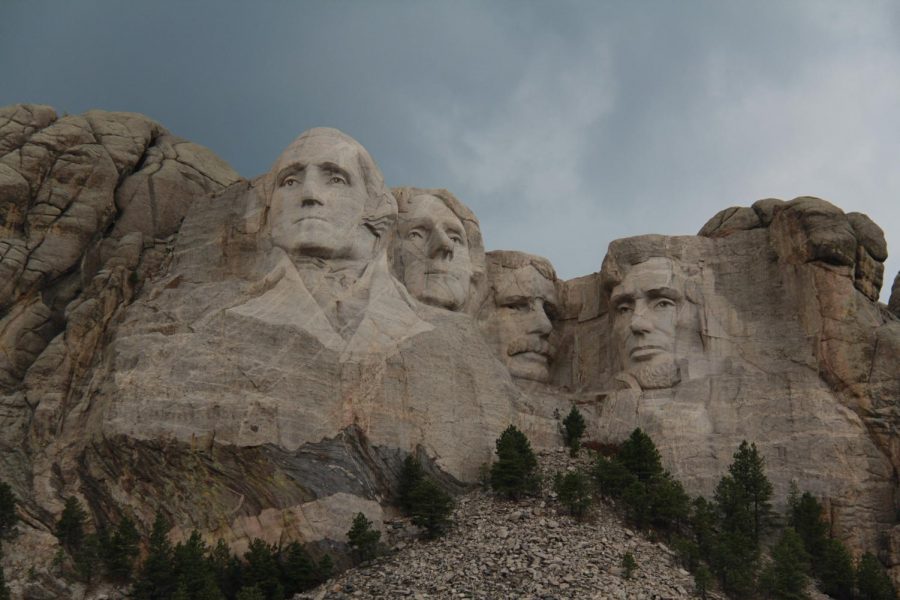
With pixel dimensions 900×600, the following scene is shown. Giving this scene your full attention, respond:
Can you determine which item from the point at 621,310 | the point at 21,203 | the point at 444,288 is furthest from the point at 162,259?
the point at 621,310

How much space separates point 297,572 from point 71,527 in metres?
4.71

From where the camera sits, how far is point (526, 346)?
46.8m

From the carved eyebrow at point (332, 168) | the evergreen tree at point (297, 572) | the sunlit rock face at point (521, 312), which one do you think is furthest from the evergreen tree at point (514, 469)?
the carved eyebrow at point (332, 168)

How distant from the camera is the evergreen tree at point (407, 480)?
39969 millimetres

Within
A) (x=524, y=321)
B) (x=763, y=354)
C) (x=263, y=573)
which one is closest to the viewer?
(x=263, y=573)

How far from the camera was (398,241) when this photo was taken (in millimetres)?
45688

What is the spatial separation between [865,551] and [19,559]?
1724cm

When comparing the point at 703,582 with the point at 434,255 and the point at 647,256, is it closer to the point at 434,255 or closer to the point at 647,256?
the point at 647,256

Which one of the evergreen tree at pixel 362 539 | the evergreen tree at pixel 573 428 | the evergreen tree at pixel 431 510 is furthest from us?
the evergreen tree at pixel 573 428

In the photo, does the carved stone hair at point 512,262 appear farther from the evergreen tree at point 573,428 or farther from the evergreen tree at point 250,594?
the evergreen tree at point 250,594

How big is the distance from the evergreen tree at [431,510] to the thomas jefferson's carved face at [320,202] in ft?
20.9

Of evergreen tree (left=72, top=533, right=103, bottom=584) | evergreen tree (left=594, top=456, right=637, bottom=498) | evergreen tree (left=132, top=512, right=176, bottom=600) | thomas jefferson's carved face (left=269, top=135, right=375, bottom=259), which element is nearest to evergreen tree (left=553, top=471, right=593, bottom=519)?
evergreen tree (left=594, top=456, right=637, bottom=498)

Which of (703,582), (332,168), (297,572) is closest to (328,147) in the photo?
(332,168)

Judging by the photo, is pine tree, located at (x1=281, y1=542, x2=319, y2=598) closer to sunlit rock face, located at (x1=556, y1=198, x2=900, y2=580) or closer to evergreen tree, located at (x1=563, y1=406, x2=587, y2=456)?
evergreen tree, located at (x1=563, y1=406, x2=587, y2=456)
